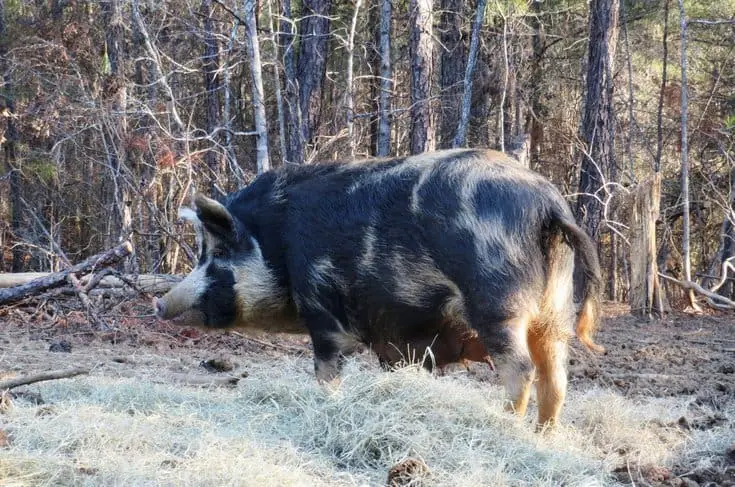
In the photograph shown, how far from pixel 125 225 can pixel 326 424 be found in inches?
422

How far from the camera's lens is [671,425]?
16.4ft

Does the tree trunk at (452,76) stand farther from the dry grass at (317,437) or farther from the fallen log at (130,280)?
the dry grass at (317,437)

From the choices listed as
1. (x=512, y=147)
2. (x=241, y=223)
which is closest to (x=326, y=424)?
(x=241, y=223)

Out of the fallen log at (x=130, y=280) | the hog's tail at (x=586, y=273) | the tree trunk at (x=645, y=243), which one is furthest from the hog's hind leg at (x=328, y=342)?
the tree trunk at (x=645, y=243)

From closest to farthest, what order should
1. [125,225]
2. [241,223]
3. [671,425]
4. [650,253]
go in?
[671,425] < [241,223] < [650,253] < [125,225]

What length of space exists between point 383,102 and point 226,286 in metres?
7.30

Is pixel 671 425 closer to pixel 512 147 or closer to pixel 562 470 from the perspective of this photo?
pixel 562 470

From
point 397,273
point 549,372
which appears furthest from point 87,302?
point 549,372

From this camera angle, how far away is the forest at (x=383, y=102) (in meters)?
12.9

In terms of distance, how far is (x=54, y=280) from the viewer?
901cm

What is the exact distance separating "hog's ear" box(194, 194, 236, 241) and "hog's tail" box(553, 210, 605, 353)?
196 centimetres

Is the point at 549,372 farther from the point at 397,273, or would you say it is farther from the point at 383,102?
the point at 383,102

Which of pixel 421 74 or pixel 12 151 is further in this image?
pixel 12 151

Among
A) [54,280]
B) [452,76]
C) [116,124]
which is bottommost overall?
[54,280]
